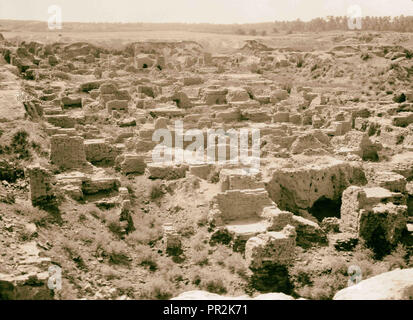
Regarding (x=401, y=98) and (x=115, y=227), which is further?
(x=401, y=98)

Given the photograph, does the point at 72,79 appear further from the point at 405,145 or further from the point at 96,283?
the point at 96,283

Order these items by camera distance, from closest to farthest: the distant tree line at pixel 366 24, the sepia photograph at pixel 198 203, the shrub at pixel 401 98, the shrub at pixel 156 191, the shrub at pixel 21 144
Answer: the sepia photograph at pixel 198 203, the shrub at pixel 21 144, the shrub at pixel 156 191, the shrub at pixel 401 98, the distant tree line at pixel 366 24

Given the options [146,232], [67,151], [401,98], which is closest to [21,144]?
[67,151]

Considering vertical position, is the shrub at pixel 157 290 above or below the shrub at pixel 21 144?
below

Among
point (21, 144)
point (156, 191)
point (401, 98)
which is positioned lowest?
point (156, 191)

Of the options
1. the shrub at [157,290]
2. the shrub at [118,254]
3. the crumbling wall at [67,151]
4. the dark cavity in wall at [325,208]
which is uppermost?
the crumbling wall at [67,151]

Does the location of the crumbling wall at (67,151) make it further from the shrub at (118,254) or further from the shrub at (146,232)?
the shrub at (118,254)

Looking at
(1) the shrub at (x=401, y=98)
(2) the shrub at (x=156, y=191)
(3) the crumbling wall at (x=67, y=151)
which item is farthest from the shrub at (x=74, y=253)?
(1) the shrub at (x=401, y=98)

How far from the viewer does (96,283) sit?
7668 mm

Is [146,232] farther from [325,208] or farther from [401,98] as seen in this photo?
[401,98]

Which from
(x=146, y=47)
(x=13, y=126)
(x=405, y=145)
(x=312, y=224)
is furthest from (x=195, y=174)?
(x=146, y=47)

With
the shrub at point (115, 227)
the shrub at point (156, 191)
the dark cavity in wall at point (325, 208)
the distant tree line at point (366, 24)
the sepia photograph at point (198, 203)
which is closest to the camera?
the sepia photograph at point (198, 203)

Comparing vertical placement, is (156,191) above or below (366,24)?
below

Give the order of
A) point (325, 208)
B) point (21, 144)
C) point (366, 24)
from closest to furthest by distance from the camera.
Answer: point (21, 144) → point (325, 208) → point (366, 24)
